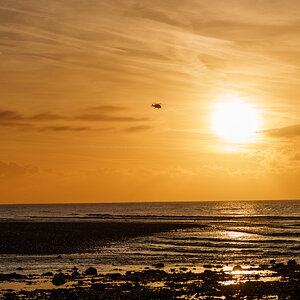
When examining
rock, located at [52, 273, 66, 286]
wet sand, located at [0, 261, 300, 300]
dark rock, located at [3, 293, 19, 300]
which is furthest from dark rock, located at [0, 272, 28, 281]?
dark rock, located at [3, 293, 19, 300]

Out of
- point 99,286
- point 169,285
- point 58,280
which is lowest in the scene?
point 169,285

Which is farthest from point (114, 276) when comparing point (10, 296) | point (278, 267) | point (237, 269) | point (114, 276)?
point (278, 267)

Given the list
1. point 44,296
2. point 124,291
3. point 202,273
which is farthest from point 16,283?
point 202,273

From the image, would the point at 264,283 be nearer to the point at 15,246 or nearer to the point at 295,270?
the point at 295,270

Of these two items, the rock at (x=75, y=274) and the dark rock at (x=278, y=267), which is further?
the dark rock at (x=278, y=267)

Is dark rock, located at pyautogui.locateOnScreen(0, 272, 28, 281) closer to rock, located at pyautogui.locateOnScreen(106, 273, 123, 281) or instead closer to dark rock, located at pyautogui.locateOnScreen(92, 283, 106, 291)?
rock, located at pyautogui.locateOnScreen(106, 273, 123, 281)

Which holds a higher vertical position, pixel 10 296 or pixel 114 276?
pixel 114 276

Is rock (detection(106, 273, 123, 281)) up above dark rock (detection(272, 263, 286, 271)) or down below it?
above

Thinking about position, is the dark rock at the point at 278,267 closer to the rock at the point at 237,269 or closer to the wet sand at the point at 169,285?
the wet sand at the point at 169,285

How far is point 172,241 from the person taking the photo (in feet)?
231

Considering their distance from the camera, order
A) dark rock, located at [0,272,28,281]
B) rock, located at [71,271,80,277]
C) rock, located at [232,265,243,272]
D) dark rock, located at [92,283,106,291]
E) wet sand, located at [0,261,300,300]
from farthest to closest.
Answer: rock, located at [232,265,243,272]
rock, located at [71,271,80,277]
dark rock, located at [0,272,28,281]
dark rock, located at [92,283,106,291]
wet sand, located at [0,261,300,300]

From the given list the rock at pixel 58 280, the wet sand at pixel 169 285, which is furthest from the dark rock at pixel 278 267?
the rock at pixel 58 280

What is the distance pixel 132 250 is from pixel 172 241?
13619mm

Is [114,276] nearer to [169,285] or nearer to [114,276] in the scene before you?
[114,276]
